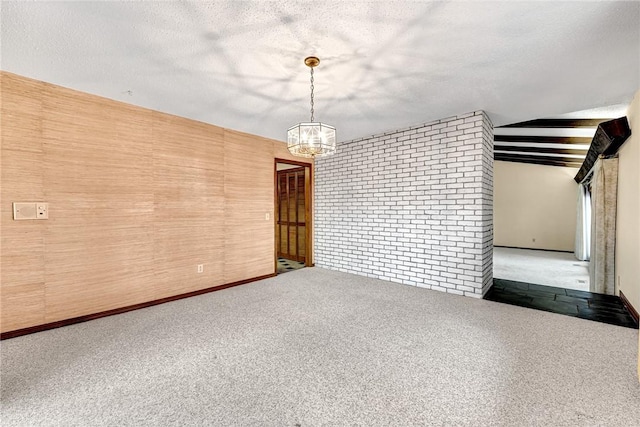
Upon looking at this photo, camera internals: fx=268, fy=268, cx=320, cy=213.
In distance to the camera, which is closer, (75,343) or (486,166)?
(75,343)

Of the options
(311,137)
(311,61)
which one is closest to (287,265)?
(311,137)

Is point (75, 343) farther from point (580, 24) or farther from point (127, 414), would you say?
point (580, 24)

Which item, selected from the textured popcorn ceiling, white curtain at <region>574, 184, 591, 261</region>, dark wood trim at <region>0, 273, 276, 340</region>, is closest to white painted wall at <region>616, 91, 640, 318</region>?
the textured popcorn ceiling

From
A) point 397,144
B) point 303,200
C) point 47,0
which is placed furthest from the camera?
point 303,200

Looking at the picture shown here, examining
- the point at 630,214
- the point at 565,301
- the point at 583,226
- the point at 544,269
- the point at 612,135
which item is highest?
the point at 612,135

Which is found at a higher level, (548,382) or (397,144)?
(397,144)

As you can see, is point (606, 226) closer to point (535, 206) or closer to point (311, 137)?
point (311, 137)

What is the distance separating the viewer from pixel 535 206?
29.5 ft

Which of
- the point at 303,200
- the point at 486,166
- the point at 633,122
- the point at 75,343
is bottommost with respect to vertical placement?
the point at 75,343

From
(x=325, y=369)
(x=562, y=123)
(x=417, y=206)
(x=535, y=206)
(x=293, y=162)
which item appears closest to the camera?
(x=325, y=369)

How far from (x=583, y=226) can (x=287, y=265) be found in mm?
7812

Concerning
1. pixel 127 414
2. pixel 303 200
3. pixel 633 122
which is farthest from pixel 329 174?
pixel 127 414

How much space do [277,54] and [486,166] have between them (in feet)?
10.6

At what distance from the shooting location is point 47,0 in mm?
1682
